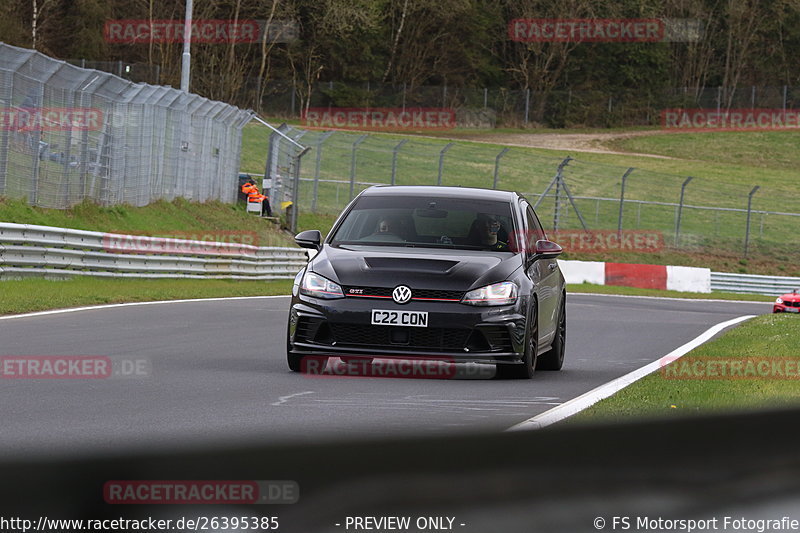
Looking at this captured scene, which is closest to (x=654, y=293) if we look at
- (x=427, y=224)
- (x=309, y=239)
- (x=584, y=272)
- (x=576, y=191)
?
(x=584, y=272)

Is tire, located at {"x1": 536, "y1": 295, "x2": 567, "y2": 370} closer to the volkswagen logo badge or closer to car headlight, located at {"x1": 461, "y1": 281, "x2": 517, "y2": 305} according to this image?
car headlight, located at {"x1": 461, "y1": 281, "x2": 517, "y2": 305}

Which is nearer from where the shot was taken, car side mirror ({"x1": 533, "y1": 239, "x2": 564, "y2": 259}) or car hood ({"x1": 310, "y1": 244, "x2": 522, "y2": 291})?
car hood ({"x1": 310, "y1": 244, "x2": 522, "y2": 291})

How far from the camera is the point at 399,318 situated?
380 inches

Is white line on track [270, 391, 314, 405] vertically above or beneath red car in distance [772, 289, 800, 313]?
above

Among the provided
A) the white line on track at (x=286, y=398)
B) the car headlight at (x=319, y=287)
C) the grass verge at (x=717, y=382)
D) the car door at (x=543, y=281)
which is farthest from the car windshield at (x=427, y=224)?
the white line on track at (x=286, y=398)

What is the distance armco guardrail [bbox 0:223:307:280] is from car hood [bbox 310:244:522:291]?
951cm

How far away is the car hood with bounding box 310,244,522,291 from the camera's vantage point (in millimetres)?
9820

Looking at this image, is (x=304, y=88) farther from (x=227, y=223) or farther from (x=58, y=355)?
(x=58, y=355)

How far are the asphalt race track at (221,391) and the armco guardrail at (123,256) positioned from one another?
3.78 m

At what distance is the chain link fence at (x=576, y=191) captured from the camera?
4366cm

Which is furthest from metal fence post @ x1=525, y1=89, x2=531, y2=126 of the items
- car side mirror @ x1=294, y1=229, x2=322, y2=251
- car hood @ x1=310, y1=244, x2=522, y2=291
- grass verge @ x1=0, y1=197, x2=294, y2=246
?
car hood @ x1=310, y1=244, x2=522, y2=291

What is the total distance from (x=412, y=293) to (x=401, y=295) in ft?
0.27

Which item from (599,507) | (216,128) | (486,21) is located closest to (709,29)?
(486,21)

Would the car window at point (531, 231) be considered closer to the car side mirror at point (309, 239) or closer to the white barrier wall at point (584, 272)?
the car side mirror at point (309, 239)
